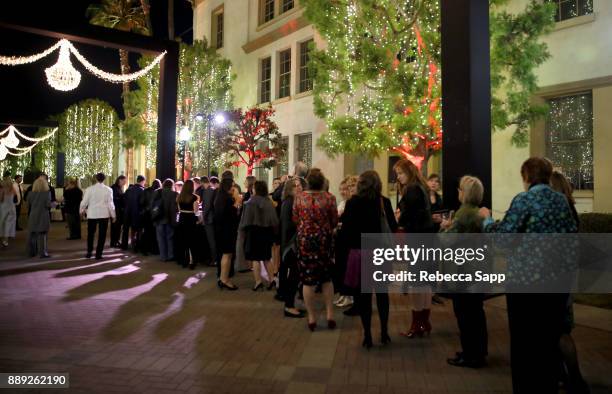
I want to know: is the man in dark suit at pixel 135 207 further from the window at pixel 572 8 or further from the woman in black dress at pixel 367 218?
the window at pixel 572 8

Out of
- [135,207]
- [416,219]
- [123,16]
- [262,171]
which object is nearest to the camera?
[416,219]

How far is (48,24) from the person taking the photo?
12.4 metres

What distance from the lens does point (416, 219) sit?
5566mm

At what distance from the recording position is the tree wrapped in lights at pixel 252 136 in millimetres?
19812

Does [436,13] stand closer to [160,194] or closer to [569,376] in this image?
[160,194]

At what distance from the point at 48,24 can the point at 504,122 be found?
1217 cm

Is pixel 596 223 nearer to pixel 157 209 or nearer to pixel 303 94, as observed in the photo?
pixel 157 209

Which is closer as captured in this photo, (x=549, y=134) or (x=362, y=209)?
(x=362, y=209)

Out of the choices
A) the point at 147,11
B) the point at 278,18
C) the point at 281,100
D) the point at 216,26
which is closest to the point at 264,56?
the point at 278,18

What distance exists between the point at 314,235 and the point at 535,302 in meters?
2.87

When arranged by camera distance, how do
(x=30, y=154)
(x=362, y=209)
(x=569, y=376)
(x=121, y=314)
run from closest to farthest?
(x=569, y=376) → (x=362, y=209) → (x=121, y=314) → (x=30, y=154)

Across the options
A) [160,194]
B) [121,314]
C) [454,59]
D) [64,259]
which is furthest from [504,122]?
[64,259]

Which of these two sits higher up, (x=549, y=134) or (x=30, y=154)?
(x=30, y=154)

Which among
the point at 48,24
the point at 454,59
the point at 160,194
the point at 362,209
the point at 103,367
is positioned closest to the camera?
the point at 103,367
